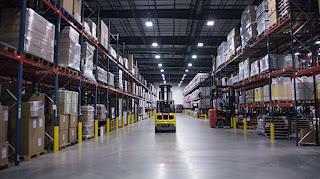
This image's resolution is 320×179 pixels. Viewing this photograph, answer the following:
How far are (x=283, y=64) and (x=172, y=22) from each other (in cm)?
822

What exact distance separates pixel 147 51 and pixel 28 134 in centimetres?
1807

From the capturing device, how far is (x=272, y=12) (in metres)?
9.62

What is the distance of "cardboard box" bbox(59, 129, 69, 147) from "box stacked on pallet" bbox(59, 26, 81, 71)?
201cm

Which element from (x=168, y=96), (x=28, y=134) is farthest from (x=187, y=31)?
(x=28, y=134)

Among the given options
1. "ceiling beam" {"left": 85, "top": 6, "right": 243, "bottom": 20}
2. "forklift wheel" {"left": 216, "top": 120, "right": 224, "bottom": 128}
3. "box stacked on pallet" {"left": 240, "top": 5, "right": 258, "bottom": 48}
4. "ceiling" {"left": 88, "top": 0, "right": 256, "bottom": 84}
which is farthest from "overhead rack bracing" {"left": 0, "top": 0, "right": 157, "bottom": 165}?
"forklift wheel" {"left": 216, "top": 120, "right": 224, "bottom": 128}

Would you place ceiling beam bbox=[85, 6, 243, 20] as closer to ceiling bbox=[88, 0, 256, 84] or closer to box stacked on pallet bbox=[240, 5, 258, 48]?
ceiling bbox=[88, 0, 256, 84]

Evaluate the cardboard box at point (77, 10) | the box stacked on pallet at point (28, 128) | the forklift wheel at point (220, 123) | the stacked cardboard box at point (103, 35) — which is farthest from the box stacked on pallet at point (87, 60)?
the forklift wheel at point (220, 123)

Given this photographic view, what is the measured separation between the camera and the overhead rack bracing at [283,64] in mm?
8562

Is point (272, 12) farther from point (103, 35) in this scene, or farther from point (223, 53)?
point (223, 53)

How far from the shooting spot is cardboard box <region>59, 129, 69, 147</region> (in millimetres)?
8039

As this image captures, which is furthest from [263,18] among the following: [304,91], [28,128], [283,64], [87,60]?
[28,128]

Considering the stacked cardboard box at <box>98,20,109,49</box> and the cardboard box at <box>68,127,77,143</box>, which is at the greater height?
the stacked cardboard box at <box>98,20,109,49</box>

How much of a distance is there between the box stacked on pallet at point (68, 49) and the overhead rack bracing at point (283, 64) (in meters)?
6.79

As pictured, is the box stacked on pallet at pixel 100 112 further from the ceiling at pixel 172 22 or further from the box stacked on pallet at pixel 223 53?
the box stacked on pallet at pixel 223 53
